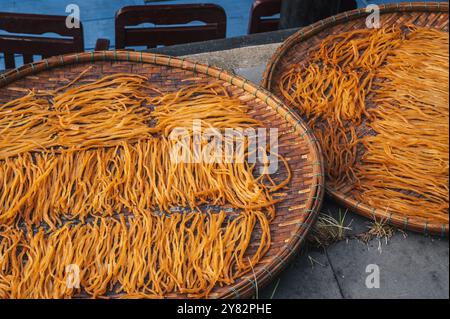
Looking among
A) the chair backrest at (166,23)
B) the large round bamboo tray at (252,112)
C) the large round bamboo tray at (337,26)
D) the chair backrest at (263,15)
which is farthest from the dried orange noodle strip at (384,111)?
the chair backrest at (263,15)

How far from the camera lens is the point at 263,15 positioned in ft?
15.3

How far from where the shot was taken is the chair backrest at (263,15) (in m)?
4.57

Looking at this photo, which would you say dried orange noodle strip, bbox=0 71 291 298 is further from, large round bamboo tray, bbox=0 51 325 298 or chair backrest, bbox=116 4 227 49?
chair backrest, bbox=116 4 227 49

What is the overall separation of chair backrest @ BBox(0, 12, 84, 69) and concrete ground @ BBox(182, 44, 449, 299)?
7.10ft

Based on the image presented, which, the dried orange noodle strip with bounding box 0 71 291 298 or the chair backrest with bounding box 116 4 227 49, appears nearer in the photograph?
the dried orange noodle strip with bounding box 0 71 291 298

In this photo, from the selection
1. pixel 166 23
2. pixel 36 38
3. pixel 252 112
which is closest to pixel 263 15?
pixel 166 23

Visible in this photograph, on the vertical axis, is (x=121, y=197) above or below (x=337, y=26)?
below

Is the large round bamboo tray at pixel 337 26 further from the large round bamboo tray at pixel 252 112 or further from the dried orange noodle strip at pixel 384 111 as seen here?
the large round bamboo tray at pixel 252 112

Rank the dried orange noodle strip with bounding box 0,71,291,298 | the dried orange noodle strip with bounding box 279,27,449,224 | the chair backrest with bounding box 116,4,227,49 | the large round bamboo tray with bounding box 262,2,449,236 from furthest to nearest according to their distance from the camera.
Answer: the chair backrest with bounding box 116,4,227,49
the large round bamboo tray with bounding box 262,2,449,236
the dried orange noodle strip with bounding box 279,27,449,224
the dried orange noodle strip with bounding box 0,71,291,298

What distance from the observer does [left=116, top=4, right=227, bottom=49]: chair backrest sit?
4.13 metres

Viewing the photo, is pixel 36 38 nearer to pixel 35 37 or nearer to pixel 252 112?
pixel 35 37

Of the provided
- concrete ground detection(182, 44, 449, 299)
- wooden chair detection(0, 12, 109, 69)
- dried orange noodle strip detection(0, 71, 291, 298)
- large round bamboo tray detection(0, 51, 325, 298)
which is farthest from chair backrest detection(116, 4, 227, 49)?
concrete ground detection(182, 44, 449, 299)

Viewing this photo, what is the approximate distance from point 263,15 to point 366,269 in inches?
101
